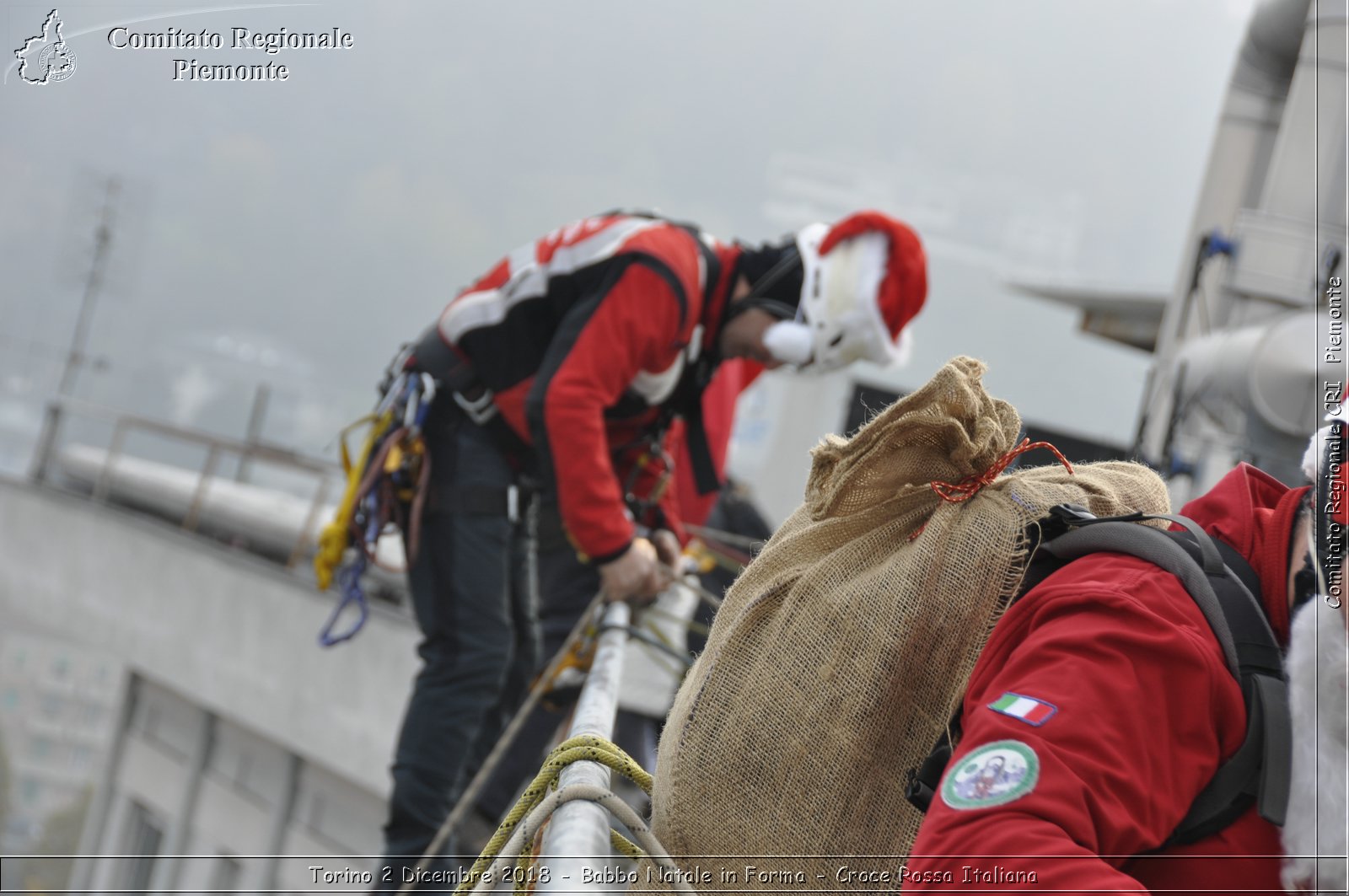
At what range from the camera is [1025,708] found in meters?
0.76

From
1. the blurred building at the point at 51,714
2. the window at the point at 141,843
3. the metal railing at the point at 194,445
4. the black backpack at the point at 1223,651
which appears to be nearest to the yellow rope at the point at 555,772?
the black backpack at the point at 1223,651

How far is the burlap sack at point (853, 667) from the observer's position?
96 centimetres

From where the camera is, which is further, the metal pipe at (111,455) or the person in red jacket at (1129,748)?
the metal pipe at (111,455)

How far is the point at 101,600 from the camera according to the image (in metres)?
6.59

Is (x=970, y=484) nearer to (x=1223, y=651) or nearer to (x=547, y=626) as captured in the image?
(x=1223, y=651)

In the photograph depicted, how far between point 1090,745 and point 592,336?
66.4 inches

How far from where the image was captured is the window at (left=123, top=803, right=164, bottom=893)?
530 centimetres

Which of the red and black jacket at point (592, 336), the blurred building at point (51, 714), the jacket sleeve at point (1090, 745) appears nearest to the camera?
the jacket sleeve at point (1090, 745)

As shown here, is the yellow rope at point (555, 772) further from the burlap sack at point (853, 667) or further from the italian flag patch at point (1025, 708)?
the italian flag patch at point (1025, 708)

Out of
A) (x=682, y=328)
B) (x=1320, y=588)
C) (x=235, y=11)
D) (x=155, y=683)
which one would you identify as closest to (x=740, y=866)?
(x=1320, y=588)

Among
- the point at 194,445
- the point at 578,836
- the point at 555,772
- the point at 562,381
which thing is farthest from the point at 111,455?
the point at 578,836

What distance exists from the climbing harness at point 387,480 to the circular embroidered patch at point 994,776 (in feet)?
6.00

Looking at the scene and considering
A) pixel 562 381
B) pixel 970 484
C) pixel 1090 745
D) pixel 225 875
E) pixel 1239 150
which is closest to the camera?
pixel 1090 745

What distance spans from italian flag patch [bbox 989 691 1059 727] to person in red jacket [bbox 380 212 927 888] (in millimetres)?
1586
